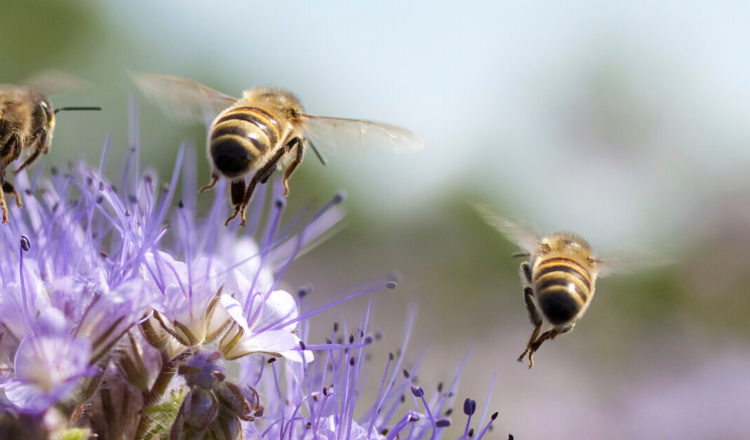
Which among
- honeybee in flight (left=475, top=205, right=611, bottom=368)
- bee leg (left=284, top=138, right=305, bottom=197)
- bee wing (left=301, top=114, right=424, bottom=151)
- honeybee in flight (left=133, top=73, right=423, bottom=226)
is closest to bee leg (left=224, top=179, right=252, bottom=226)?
honeybee in flight (left=133, top=73, right=423, bottom=226)

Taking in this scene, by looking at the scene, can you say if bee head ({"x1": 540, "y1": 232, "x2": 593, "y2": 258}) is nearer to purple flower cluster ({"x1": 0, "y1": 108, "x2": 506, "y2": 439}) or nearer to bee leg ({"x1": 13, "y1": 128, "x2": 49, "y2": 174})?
purple flower cluster ({"x1": 0, "y1": 108, "x2": 506, "y2": 439})

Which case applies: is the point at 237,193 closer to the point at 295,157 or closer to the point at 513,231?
the point at 295,157

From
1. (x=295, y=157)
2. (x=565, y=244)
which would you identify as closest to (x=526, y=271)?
(x=565, y=244)

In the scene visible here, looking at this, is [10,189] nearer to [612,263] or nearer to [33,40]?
[612,263]

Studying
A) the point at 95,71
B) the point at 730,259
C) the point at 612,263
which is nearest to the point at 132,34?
the point at 95,71

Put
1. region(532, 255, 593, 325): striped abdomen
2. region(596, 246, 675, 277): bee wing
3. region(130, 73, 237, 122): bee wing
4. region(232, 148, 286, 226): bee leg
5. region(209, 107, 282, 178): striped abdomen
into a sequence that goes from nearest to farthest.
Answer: region(209, 107, 282, 178): striped abdomen < region(232, 148, 286, 226): bee leg < region(532, 255, 593, 325): striped abdomen < region(130, 73, 237, 122): bee wing < region(596, 246, 675, 277): bee wing

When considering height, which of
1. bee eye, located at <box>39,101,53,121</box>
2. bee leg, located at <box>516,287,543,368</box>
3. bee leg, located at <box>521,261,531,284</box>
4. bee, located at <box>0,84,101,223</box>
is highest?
bee leg, located at <box>521,261,531,284</box>

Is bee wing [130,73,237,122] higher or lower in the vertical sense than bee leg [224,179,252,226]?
higher

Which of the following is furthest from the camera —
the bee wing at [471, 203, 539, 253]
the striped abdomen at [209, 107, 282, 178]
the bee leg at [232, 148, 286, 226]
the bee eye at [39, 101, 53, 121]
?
the bee wing at [471, 203, 539, 253]
